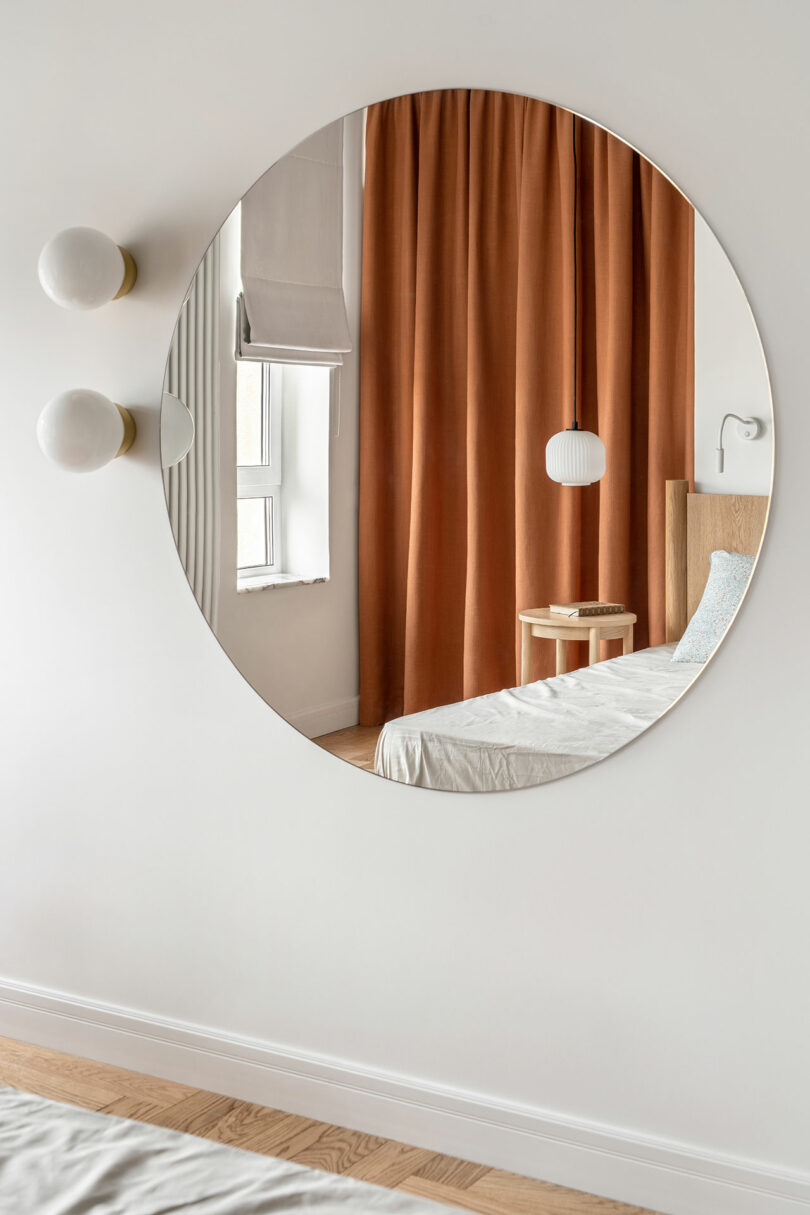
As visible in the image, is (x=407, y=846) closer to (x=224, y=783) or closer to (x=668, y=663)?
(x=224, y=783)

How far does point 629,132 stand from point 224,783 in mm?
1380

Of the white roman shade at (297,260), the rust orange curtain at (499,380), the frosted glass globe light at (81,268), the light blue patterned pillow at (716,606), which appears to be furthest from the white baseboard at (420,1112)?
the frosted glass globe light at (81,268)

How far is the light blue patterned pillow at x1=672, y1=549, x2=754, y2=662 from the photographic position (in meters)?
1.74

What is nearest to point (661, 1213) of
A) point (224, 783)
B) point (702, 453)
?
point (224, 783)

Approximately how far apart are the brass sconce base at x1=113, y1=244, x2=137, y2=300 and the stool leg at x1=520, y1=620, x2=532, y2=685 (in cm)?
102

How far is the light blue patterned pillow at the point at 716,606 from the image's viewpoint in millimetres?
1739

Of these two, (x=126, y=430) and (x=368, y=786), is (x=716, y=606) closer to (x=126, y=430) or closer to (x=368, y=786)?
(x=368, y=786)

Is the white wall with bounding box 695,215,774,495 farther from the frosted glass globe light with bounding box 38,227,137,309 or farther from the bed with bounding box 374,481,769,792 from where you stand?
the frosted glass globe light with bounding box 38,227,137,309

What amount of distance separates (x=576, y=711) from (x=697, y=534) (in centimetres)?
35

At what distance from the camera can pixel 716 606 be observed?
1755 millimetres

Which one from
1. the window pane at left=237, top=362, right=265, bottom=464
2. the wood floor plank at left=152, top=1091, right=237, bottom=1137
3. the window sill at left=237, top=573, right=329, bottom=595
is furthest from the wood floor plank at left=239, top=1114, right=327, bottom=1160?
the window pane at left=237, top=362, right=265, bottom=464

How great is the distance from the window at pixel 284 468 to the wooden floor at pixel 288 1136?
1.03 metres

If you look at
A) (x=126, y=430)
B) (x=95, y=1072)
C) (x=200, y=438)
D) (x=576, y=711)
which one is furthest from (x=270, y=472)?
(x=95, y=1072)

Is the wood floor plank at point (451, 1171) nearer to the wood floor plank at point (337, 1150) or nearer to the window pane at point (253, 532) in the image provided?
the wood floor plank at point (337, 1150)
